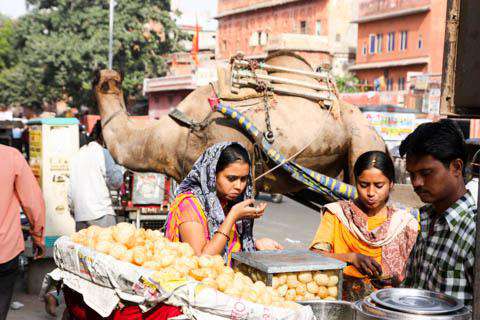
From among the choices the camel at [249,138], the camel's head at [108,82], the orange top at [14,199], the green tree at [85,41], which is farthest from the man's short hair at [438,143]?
the green tree at [85,41]

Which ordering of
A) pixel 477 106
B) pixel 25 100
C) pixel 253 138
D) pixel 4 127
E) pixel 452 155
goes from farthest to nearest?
pixel 25 100, pixel 4 127, pixel 253 138, pixel 452 155, pixel 477 106

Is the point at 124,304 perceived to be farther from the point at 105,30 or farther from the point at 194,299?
the point at 105,30

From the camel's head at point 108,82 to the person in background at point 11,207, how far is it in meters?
2.59

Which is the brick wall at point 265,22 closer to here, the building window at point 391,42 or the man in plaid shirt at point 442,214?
the building window at point 391,42

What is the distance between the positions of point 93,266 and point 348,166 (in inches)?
175

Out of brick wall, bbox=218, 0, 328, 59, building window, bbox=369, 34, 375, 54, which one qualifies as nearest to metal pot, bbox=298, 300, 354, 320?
building window, bbox=369, 34, 375, 54

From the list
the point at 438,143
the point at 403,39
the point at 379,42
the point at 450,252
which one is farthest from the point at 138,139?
the point at 379,42

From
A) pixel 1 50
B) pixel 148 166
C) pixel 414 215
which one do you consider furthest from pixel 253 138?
pixel 1 50

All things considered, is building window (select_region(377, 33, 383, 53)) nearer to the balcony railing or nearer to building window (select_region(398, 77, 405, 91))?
the balcony railing

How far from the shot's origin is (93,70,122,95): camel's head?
7336 millimetres

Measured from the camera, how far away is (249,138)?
645cm

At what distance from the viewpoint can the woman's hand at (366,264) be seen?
344 centimetres

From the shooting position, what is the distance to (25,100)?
156 ft

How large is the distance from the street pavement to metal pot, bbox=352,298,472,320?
4890 mm
